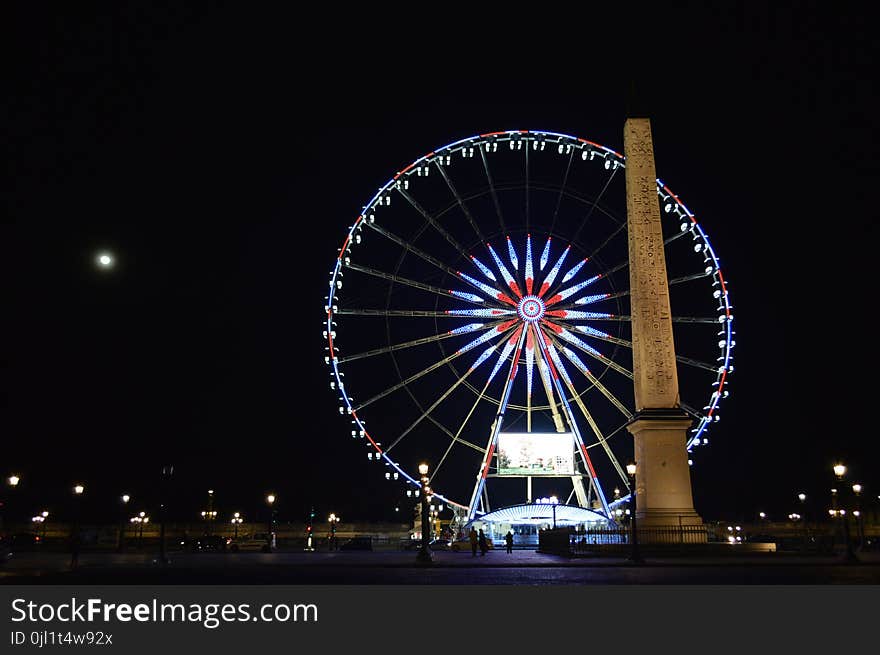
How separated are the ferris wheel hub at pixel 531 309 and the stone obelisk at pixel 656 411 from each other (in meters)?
10.3

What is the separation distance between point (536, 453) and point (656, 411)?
18416 mm

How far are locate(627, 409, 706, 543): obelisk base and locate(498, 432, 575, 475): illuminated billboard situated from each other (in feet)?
56.8

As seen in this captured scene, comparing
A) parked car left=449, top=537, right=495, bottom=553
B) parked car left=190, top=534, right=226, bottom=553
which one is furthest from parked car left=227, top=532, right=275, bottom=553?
parked car left=449, top=537, right=495, bottom=553

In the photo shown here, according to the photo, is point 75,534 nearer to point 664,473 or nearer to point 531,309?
Answer: point 664,473

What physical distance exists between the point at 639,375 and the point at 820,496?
64.3m

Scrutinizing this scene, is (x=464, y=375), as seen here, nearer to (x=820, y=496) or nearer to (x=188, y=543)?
(x=188, y=543)

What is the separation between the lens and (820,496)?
81.4m

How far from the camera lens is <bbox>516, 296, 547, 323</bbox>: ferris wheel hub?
37.0 meters

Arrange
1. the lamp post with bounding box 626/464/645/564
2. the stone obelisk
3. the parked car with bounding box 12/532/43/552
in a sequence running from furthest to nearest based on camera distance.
Answer: the parked car with bounding box 12/532/43/552
the stone obelisk
the lamp post with bounding box 626/464/645/564

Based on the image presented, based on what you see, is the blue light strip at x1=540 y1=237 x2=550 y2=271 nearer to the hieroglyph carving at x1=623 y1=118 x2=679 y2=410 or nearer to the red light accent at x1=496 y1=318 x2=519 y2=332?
the red light accent at x1=496 y1=318 x2=519 y2=332

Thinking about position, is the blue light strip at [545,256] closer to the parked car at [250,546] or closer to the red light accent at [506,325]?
the red light accent at [506,325]

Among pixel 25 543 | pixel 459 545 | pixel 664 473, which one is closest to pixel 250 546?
pixel 25 543

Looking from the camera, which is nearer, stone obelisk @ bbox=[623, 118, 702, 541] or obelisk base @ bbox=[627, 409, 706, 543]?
obelisk base @ bbox=[627, 409, 706, 543]
